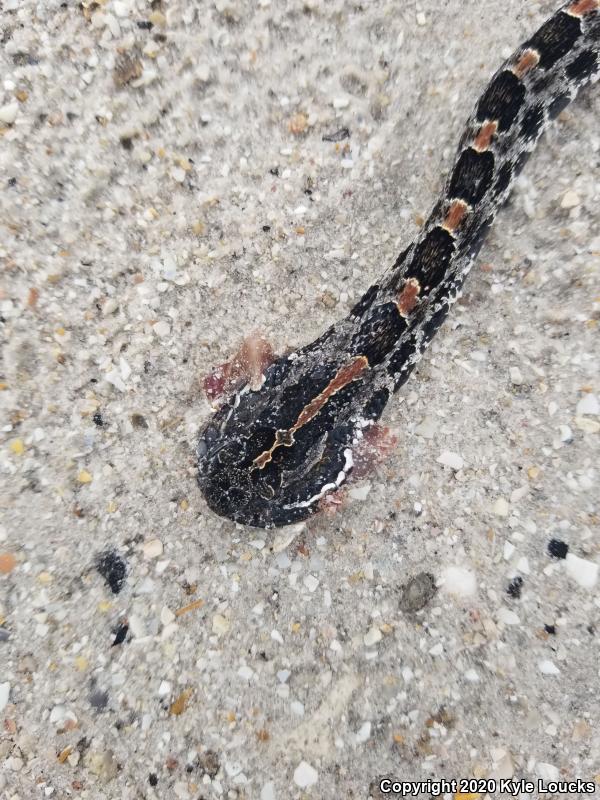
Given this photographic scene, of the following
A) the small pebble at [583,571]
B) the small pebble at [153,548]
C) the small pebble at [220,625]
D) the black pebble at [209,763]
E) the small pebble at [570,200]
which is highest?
the small pebble at [570,200]

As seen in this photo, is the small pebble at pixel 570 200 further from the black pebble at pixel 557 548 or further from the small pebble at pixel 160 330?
the small pebble at pixel 160 330

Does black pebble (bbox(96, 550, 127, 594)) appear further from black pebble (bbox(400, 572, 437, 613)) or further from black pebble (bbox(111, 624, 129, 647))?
black pebble (bbox(400, 572, 437, 613))

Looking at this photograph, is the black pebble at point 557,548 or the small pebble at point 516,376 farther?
Answer: the small pebble at point 516,376

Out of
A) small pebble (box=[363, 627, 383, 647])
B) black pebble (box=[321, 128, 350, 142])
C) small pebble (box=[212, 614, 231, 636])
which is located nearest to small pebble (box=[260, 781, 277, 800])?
small pebble (box=[212, 614, 231, 636])

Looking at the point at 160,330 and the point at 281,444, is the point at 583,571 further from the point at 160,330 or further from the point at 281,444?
the point at 160,330

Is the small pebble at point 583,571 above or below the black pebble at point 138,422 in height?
above

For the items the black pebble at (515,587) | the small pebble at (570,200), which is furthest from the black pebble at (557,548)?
the small pebble at (570,200)
